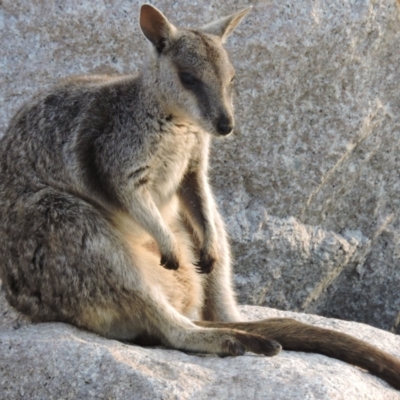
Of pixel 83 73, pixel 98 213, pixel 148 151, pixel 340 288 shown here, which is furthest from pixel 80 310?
pixel 340 288

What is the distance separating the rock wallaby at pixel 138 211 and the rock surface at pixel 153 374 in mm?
136

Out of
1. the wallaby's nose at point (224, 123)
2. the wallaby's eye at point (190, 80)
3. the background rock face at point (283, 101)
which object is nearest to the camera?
the wallaby's nose at point (224, 123)

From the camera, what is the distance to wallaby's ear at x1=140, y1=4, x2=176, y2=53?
532 cm

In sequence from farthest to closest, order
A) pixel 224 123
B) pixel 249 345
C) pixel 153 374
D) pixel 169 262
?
1. pixel 169 262
2. pixel 224 123
3. pixel 249 345
4. pixel 153 374

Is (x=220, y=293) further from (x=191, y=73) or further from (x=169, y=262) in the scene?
(x=191, y=73)

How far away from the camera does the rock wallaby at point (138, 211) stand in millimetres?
4988

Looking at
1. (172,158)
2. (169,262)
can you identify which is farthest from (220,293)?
(172,158)

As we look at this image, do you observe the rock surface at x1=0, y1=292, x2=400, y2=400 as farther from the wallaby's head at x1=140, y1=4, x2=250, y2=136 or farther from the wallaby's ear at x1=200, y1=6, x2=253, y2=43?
the wallaby's ear at x1=200, y1=6, x2=253, y2=43

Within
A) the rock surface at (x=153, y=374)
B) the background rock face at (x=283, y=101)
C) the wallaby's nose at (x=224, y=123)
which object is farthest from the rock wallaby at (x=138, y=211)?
the background rock face at (x=283, y=101)

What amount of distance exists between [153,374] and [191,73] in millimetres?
1638

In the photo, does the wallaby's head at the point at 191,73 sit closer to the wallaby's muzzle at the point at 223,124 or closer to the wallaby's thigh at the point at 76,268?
the wallaby's muzzle at the point at 223,124

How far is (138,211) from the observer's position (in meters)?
5.20

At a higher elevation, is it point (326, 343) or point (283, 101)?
point (283, 101)

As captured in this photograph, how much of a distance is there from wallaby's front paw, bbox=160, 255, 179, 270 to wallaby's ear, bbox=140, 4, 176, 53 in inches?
44.8
